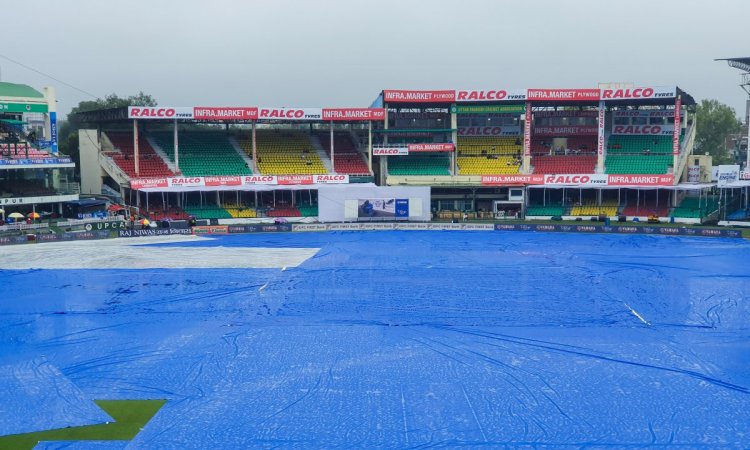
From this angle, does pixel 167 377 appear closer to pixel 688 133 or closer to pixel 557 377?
pixel 557 377

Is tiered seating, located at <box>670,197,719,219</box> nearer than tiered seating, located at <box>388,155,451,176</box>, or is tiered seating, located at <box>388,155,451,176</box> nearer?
tiered seating, located at <box>670,197,719,219</box>

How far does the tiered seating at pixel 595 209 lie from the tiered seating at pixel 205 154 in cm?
2944

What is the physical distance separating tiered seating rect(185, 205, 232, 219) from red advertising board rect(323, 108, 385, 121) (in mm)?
12353

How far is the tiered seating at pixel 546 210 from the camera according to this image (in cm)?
5544

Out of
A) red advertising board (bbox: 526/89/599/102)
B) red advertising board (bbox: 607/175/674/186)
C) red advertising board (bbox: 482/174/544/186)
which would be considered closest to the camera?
red advertising board (bbox: 607/175/674/186)

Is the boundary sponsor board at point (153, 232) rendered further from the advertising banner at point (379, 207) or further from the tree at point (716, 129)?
the tree at point (716, 129)

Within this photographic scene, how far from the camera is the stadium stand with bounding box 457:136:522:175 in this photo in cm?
5941

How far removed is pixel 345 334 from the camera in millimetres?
21453

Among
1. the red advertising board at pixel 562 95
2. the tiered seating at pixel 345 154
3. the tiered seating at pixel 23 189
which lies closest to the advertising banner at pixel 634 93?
the red advertising board at pixel 562 95

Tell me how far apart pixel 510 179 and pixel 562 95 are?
8798mm

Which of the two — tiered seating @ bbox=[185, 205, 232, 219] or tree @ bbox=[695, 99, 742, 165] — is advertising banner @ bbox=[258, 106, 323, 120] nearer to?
tiered seating @ bbox=[185, 205, 232, 219]

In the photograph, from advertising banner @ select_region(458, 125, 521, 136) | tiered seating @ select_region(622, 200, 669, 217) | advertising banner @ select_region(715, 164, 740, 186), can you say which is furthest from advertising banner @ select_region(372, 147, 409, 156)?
advertising banner @ select_region(715, 164, 740, 186)

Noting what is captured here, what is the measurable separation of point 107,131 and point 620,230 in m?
46.7

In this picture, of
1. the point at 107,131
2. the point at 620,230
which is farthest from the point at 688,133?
the point at 107,131
